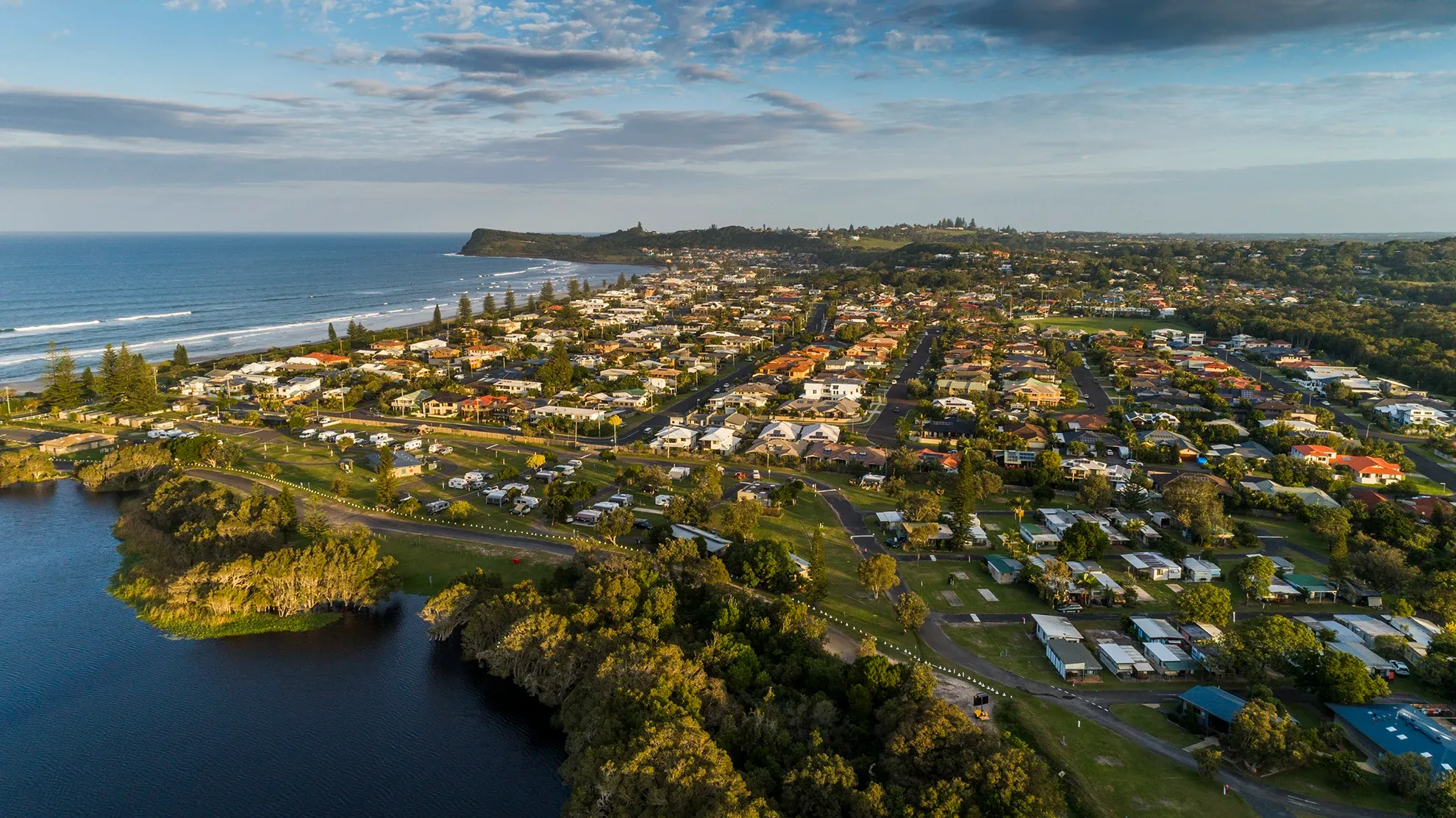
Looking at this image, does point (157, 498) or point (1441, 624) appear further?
point (157, 498)

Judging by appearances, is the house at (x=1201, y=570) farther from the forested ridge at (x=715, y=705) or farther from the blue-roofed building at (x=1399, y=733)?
the forested ridge at (x=715, y=705)

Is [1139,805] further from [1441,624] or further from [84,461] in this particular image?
[84,461]

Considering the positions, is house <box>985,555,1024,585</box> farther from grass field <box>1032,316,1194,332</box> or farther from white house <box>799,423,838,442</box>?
grass field <box>1032,316,1194,332</box>

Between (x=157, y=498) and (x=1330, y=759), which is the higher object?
(x=157, y=498)

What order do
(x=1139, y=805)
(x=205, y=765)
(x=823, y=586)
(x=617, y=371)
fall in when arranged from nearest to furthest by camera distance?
(x=1139, y=805) < (x=205, y=765) < (x=823, y=586) < (x=617, y=371)

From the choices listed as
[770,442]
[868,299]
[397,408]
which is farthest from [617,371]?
[868,299]

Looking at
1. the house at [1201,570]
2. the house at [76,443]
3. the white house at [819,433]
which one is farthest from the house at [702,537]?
the house at [76,443]
